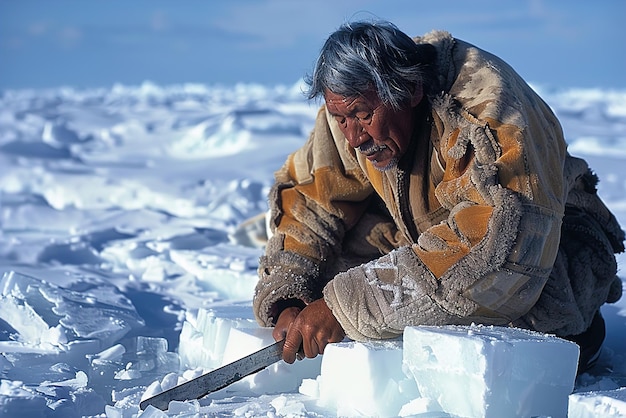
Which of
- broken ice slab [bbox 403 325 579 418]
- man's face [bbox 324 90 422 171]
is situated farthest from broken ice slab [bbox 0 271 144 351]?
broken ice slab [bbox 403 325 579 418]

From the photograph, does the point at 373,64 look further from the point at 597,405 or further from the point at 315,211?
the point at 597,405

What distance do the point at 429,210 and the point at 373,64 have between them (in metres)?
0.42

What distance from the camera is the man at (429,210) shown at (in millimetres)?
1826

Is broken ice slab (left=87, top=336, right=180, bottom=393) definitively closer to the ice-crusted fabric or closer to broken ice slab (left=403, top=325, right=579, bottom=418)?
the ice-crusted fabric

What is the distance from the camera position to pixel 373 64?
1.96m

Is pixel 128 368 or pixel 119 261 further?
pixel 119 261

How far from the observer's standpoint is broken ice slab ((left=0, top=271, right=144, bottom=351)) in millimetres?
2512

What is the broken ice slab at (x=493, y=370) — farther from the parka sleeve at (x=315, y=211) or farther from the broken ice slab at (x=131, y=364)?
the broken ice slab at (x=131, y=364)

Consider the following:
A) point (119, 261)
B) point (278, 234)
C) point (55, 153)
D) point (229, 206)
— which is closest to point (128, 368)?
point (278, 234)

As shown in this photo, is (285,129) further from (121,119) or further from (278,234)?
(278,234)

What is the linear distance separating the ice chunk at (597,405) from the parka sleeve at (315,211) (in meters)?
0.86

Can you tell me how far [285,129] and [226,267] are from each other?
6.53 m

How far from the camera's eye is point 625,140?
34.0 ft


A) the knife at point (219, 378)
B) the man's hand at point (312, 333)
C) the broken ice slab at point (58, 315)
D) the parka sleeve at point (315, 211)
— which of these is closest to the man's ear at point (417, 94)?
the parka sleeve at point (315, 211)
